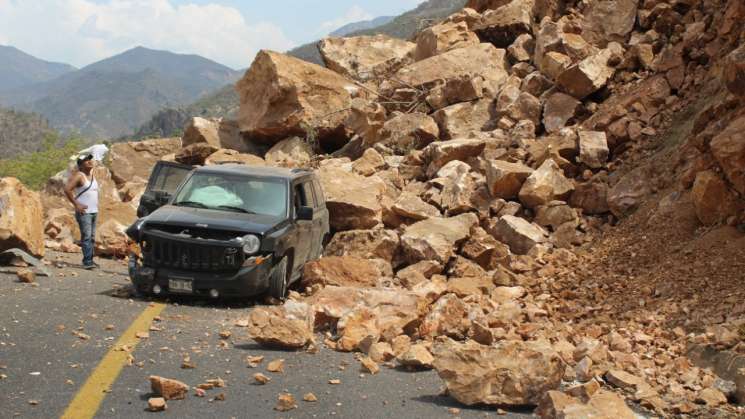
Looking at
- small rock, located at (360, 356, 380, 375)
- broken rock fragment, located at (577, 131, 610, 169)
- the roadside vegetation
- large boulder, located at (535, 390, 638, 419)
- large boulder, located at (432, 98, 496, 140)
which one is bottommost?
the roadside vegetation

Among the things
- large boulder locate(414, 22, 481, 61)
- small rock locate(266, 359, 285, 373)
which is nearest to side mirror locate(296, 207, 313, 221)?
small rock locate(266, 359, 285, 373)

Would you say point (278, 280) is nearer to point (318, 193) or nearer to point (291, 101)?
point (318, 193)

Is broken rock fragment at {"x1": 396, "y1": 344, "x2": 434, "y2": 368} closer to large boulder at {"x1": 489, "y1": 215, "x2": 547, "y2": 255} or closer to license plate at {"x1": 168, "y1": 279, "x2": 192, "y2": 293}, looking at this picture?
license plate at {"x1": 168, "y1": 279, "x2": 192, "y2": 293}

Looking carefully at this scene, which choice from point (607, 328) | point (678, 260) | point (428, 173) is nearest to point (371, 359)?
point (607, 328)

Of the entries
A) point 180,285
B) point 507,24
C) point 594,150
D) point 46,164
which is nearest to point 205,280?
point 180,285

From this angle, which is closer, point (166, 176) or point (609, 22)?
point (166, 176)

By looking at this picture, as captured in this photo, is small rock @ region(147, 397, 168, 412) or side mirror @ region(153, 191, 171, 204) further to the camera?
side mirror @ region(153, 191, 171, 204)

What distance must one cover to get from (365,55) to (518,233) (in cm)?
1085

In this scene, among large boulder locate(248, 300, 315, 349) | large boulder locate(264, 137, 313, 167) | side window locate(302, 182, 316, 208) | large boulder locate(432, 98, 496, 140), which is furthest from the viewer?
large boulder locate(264, 137, 313, 167)

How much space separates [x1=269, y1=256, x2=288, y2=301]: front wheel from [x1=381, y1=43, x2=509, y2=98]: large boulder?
9978 millimetres

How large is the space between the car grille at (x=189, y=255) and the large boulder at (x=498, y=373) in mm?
3982

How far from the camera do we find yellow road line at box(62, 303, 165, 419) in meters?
5.61

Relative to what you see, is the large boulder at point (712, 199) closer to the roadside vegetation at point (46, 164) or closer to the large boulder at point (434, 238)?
the large boulder at point (434, 238)

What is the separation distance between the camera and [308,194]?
1228 centimetres
